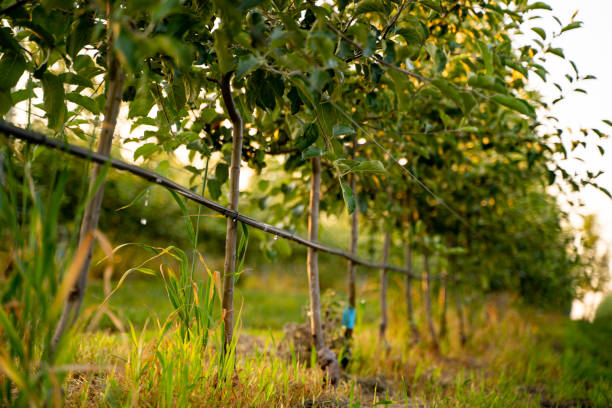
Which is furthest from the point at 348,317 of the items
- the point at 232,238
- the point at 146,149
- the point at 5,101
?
the point at 5,101

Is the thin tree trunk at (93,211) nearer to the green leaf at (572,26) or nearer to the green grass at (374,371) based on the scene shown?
the green grass at (374,371)

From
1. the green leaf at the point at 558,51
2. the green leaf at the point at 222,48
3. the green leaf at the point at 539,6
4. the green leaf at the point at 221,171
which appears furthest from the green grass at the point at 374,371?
the green leaf at the point at 539,6

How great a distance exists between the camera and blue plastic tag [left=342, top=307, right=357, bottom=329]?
6.62ft

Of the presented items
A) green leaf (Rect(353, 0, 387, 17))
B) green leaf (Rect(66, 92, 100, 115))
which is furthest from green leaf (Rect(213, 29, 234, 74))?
green leaf (Rect(66, 92, 100, 115))

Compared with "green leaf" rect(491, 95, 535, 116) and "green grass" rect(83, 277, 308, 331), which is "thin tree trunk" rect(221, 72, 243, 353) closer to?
"green leaf" rect(491, 95, 535, 116)

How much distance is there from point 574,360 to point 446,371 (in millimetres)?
1224

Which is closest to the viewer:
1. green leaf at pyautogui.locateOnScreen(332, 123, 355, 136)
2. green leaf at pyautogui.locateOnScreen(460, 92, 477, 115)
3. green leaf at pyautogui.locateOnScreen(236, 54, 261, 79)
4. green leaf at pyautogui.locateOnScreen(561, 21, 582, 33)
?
green leaf at pyautogui.locateOnScreen(236, 54, 261, 79)

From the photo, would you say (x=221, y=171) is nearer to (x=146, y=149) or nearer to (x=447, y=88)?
(x=146, y=149)

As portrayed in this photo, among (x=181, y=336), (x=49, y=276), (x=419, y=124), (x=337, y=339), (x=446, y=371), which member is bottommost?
(x=446, y=371)

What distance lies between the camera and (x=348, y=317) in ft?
6.65

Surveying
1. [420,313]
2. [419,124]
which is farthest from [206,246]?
[419,124]

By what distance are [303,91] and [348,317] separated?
1374 millimetres

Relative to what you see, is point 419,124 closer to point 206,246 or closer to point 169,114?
point 169,114

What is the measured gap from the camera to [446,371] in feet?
8.45
